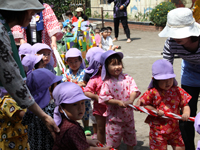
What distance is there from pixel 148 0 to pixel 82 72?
49.4 feet

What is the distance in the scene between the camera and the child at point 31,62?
4223 mm

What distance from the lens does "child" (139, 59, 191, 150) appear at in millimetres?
3408

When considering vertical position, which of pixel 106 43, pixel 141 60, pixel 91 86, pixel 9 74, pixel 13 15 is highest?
pixel 13 15

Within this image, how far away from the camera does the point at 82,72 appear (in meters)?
4.74

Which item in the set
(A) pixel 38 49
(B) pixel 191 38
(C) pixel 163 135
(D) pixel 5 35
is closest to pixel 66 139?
(D) pixel 5 35

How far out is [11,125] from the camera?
3061mm

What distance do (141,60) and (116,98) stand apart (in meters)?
6.34

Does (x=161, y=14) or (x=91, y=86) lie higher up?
(x=161, y=14)

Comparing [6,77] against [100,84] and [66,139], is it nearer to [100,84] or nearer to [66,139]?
[66,139]

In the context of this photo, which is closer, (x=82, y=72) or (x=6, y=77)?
(x=6, y=77)

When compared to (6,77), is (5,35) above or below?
above

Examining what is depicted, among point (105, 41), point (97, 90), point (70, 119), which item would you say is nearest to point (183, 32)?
point (97, 90)

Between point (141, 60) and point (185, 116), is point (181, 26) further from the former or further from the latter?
point (141, 60)

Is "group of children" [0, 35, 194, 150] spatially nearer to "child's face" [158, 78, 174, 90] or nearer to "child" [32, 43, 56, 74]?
"child's face" [158, 78, 174, 90]
